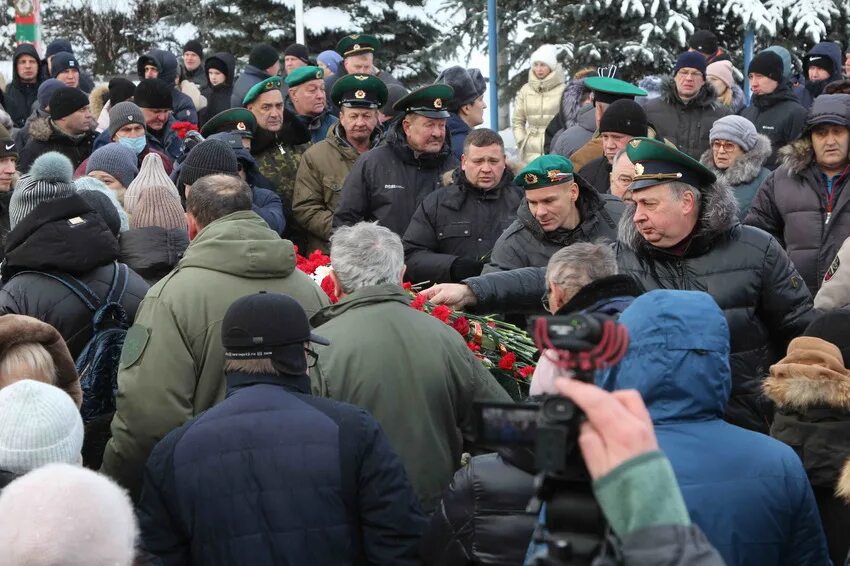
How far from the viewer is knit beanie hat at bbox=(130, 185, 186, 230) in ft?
22.3

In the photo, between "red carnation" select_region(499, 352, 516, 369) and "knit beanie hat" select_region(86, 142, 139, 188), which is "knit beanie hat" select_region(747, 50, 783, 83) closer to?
"knit beanie hat" select_region(86, 142, 139, 188)

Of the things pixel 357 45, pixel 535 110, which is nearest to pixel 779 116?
pixel 535 110

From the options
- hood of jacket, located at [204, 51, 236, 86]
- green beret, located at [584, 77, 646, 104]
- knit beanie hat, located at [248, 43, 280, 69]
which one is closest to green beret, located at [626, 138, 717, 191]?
green beret, located at [584, 77, 646, 104]

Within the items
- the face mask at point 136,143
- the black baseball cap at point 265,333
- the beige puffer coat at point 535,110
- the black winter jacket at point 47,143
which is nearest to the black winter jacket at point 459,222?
the face mask at point 136,143

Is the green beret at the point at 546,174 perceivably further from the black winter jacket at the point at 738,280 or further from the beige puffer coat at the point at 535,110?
the beige puffer coat at the point at 535,110

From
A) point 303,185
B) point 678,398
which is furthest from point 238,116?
point 678,398

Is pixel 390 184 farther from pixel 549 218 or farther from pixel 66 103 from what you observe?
pixel 66 103

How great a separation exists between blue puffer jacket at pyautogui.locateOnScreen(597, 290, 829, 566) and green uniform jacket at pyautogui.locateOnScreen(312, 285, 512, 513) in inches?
62.9

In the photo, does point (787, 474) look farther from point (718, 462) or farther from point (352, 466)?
point (352, 466)

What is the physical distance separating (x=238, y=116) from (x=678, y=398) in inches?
266

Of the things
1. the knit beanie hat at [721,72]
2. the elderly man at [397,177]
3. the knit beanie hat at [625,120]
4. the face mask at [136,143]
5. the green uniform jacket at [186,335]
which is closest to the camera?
the green uniform jacket at [186,335]

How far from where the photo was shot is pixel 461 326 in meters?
6.03

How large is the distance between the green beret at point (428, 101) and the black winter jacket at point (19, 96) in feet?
29.7

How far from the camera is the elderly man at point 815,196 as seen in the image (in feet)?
27.8
